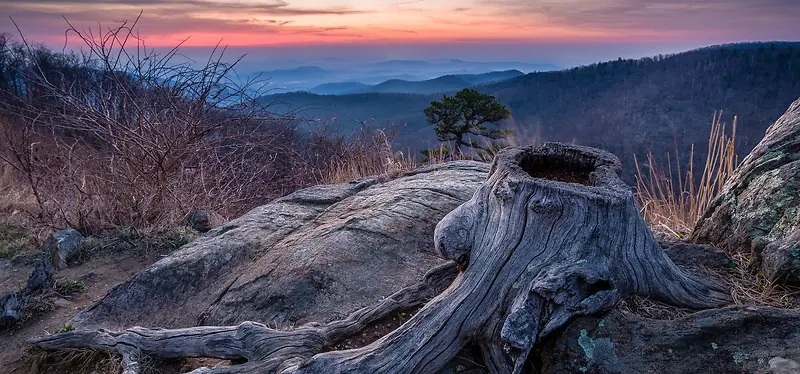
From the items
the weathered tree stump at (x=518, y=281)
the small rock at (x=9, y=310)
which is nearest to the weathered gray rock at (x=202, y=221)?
the small rock at (x=9, y=310)

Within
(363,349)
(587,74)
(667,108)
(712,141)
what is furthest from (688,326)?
(587,74)

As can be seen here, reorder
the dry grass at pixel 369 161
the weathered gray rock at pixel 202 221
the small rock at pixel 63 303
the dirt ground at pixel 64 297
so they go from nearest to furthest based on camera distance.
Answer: the dirt ground at pixel 64 297 → the small rock at pixel 63 303 → the weathered gray rock at pixel 202 221 → the dry grass at pixel 369 161

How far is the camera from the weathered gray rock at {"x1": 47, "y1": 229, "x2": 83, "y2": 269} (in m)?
5.25

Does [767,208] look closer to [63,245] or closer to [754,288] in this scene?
[754,288]

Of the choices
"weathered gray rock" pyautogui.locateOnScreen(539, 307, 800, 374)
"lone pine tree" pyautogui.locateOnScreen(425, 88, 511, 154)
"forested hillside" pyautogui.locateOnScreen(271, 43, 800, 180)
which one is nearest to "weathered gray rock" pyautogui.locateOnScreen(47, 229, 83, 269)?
"weathered gray rock" pyautogui.locateOnScreen(539, 307, 800, 374)

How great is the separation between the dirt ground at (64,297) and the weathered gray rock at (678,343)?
370 cm

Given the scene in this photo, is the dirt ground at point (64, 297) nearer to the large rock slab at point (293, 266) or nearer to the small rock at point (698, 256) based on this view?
the large rock slab at point (293, 266)

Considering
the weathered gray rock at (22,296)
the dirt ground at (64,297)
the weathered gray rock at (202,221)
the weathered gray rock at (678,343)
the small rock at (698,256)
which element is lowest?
the dirt ground at (64,297)

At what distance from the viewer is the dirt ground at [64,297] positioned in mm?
3844

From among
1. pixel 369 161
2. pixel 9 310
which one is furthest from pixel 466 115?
pixel 9 310

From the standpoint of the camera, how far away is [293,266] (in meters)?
3.86

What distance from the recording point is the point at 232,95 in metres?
6.32

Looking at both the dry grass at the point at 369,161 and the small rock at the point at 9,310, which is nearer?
the small rock at the point at 9,310

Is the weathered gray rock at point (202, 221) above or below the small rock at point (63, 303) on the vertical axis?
above
